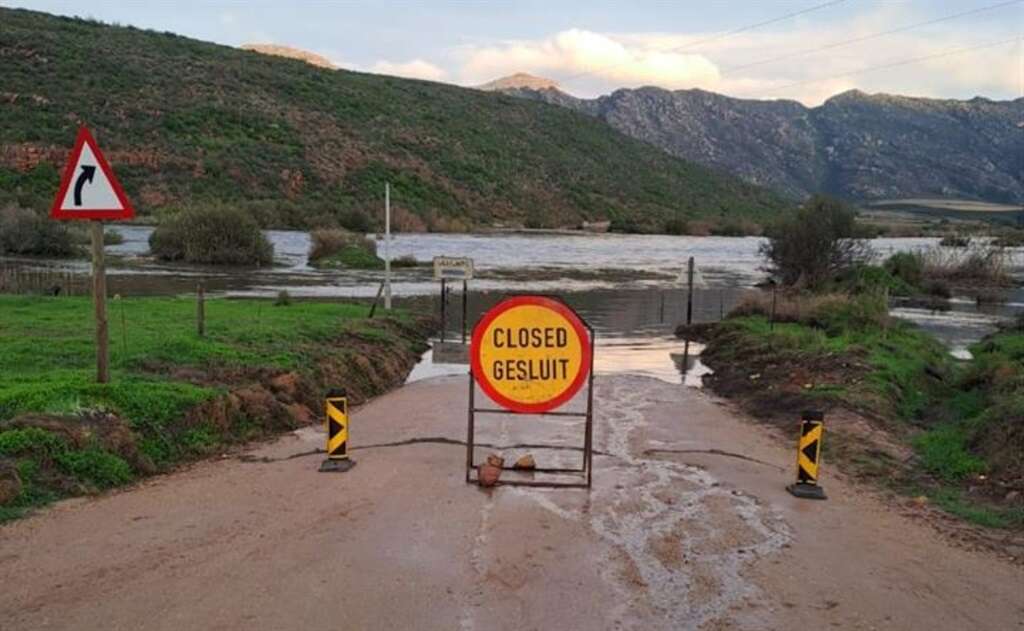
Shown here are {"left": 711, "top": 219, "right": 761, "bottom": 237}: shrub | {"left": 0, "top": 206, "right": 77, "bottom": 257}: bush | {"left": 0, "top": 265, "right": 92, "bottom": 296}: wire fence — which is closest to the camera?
{"left": 0, "top": 265, "right": 92, "bottom": 296}: wire fence

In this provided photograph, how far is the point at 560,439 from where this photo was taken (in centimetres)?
1113

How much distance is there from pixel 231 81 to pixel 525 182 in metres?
29.4

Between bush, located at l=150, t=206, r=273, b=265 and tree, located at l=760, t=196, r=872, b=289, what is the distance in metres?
22.3

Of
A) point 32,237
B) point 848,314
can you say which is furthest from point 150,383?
point 32,237

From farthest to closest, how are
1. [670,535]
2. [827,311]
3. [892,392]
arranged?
[827,311]
[892,392]
[670,535]

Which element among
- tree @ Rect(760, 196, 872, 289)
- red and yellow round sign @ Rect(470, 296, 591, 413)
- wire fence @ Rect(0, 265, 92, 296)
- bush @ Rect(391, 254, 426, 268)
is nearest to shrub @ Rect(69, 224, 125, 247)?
wire fence @ Rect(0, 265, 92, 296)

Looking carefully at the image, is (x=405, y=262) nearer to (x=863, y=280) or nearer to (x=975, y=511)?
(x=863, y=280)

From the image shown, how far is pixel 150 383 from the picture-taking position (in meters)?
10.3

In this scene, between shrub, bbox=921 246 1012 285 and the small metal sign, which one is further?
shrub, bbox=921 246 1012 285

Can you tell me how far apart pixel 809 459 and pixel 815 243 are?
27.1 metres

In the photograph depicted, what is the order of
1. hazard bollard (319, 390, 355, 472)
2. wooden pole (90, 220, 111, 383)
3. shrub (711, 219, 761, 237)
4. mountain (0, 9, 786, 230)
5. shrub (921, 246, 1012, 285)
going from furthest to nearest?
shrub (711, 219, 761, 237) → mountain (0, 9, 786, 230) → shrub (921, 246, 1012, 285) → wooden pole (90, 220, 111, 383) → hazard bollard (319, 390, 355, 472)

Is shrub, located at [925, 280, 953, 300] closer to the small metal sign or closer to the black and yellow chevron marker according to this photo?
the small metal sign

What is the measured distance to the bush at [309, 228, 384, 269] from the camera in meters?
42.6

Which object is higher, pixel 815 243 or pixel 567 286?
pixel 815 243
